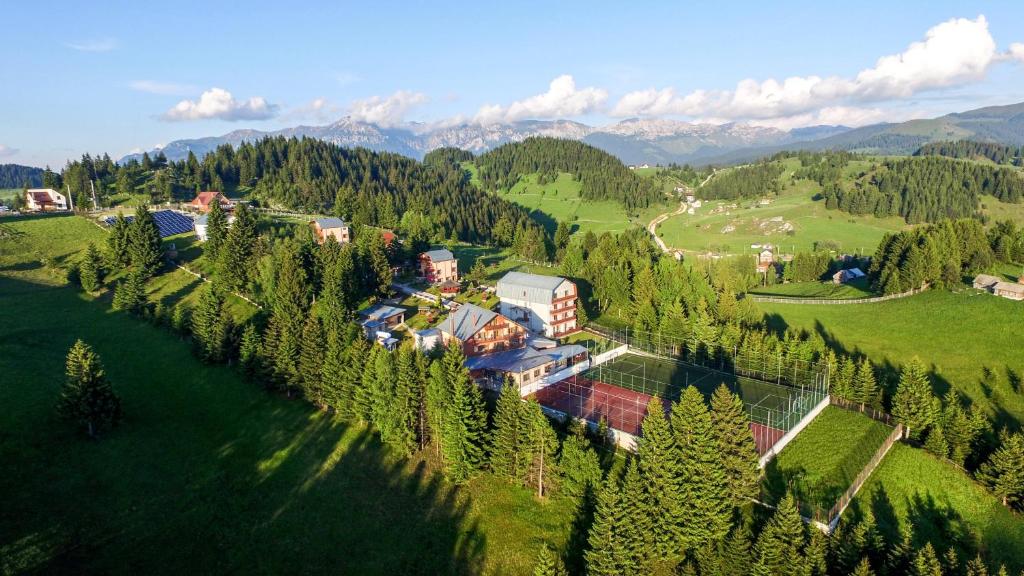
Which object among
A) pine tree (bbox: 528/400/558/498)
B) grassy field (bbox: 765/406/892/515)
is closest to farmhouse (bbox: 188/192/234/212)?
pine tree (bbox: 528/400/558/498)

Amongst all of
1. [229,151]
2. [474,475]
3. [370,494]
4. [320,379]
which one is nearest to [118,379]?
[320,379]

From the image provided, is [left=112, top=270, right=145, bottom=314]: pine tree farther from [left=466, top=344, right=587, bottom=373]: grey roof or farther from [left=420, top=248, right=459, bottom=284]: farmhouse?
[left=466, top=344, right=587, bottom=373]: grey roof

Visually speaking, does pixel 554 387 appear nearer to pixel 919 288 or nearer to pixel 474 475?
pixel 474 475

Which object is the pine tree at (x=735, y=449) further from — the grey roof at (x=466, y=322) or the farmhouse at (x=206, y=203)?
the farmhouse at (x=206, y=203)

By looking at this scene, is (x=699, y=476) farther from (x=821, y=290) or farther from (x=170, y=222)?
(x=170, y=222)

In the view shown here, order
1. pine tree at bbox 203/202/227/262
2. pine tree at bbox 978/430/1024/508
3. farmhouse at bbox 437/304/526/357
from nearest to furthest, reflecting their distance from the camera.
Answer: pine tree at bbox 978/430/1024/508 < farmhouse at bbox 437/304/526/357 < pine tree at bbox 203/202/227/262

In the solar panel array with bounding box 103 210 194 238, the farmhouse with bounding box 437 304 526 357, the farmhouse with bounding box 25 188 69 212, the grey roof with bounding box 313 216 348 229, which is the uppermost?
the farmhouse with bounding box 25 188 69 212
